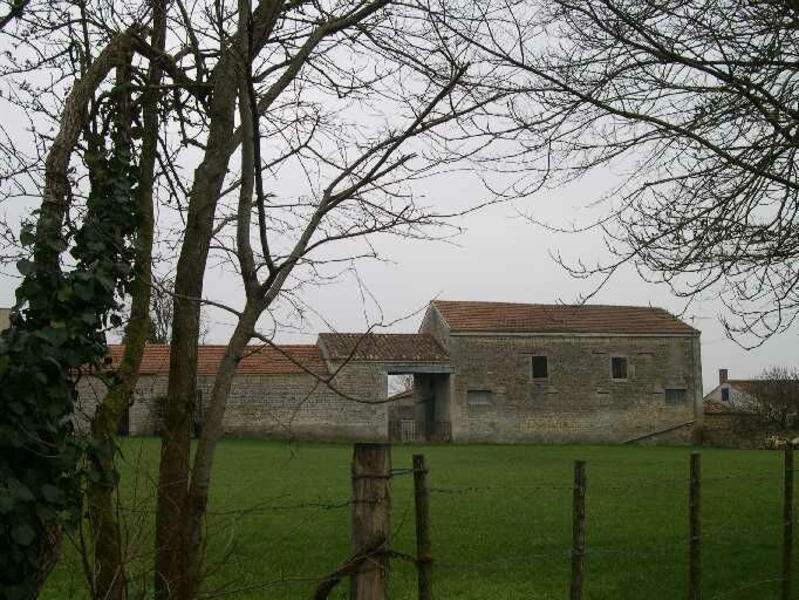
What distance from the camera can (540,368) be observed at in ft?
144

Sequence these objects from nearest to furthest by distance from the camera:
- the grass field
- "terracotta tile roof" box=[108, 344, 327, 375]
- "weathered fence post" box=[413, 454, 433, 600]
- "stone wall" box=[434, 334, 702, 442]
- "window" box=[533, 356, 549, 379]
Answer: "weathered fence post" box=[413, 454, 433, 600], the grass field, "terracotta tile roof" box=[108, 344, 327, 375], "stone wall" box=[434, 334, 702, 442], "window" box=[533, 356, 549, 379]

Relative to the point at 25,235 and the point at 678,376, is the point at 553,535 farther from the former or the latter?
the point at 678,376

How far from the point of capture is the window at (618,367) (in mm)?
44562

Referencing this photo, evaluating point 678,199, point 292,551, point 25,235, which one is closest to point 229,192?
point 25,235

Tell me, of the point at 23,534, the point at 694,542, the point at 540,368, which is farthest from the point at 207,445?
the point at 540,368

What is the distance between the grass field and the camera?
5270 mm

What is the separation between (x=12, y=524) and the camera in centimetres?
336

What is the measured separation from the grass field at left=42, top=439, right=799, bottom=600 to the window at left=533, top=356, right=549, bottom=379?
1981 centimetres

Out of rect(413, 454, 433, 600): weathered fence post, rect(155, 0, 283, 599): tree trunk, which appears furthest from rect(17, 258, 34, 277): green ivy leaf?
rect(413, 454, 433, 600): weathered fence post

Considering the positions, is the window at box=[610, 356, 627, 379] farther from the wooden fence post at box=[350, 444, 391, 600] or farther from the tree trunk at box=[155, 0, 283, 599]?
the wooden fence post at box=[350, 444, 391, 600]

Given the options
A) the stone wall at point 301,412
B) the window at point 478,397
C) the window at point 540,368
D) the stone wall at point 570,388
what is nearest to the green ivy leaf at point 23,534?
the stone wall at point 301,412

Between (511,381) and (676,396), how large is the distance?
7.82 m

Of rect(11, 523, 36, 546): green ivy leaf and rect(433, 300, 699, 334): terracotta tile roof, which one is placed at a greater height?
rect(433, 300, 699, 334): terracotta tile roof

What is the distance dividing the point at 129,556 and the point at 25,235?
4.34 ft
